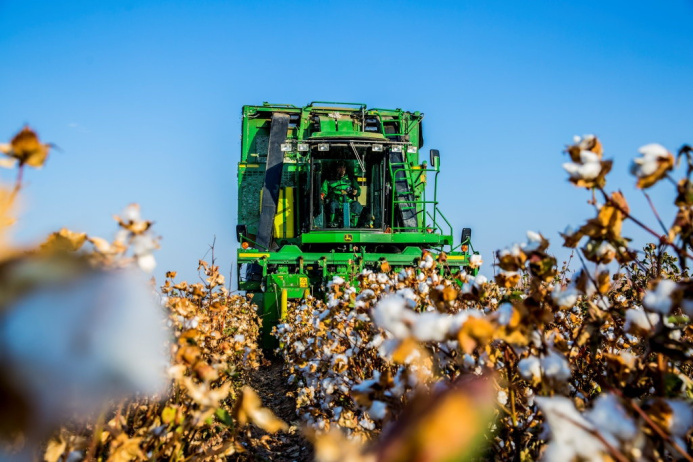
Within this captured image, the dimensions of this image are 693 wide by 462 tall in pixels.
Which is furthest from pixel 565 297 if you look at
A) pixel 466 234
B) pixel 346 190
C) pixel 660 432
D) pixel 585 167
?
pixel 466 234

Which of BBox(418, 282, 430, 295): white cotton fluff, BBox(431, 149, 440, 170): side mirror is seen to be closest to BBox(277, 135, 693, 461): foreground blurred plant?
BBox(418, 282, 430, 295): white cotton fluff

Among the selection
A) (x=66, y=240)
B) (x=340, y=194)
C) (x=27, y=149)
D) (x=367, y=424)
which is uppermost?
(x=340, y=194)

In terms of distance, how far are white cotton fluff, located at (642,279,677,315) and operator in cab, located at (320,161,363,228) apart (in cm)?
936

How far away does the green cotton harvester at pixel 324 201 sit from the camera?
32.2ft

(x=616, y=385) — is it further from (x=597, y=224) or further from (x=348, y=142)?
(x=348, y=142)

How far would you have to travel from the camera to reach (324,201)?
11.0m

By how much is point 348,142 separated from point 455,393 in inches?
386

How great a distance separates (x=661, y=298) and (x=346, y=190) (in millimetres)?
9610

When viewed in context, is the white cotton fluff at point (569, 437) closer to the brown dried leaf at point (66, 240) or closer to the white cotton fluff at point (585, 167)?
the white cotton fluff at point (585, 167)

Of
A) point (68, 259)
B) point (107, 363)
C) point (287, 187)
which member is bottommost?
point (107, 363)

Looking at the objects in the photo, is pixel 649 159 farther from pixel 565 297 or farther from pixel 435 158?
pixel 435 158

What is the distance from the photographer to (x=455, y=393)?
63 cm

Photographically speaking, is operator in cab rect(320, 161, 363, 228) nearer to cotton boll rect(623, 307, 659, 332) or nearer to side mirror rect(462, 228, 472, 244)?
side mirror rect(462, 228, 472, 244)

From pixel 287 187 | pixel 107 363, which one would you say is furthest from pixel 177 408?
pixel 287 187
